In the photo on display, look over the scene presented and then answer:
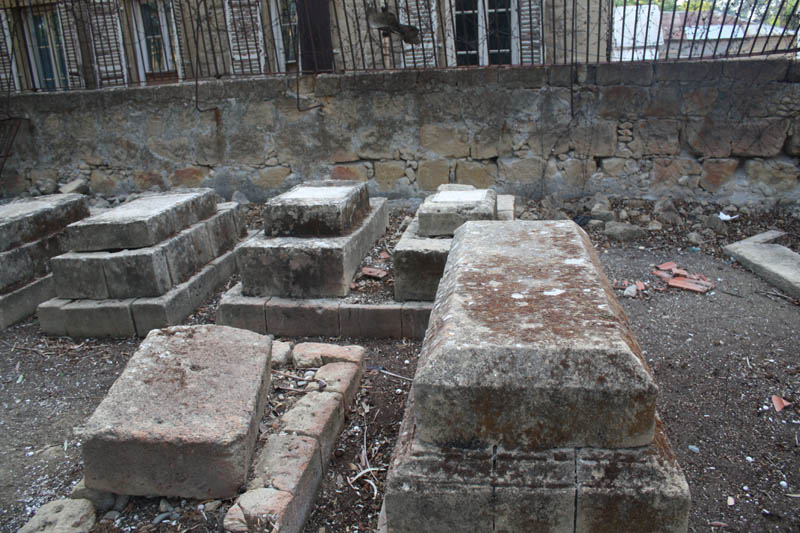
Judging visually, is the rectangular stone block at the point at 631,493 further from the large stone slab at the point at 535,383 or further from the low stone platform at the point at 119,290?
the low stone platform at the point at 119,290

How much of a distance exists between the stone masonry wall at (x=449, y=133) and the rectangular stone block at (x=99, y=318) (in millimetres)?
2814

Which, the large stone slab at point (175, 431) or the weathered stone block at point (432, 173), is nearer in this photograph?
the large stone slab at point (175, 431)

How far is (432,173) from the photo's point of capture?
625cm

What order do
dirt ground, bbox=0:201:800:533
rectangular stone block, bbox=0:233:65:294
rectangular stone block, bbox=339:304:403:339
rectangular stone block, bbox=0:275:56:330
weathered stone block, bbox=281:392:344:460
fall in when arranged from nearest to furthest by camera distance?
dirt ground, bbox=0:201:800:533 < weathered stone block, bbox=281:392:344:460 < rectangular stone block, bbox=339:304:403:339 < rectangular stone block, bbox=0:275:56:330 < rectangular stone block, bbox=0:233:65:294

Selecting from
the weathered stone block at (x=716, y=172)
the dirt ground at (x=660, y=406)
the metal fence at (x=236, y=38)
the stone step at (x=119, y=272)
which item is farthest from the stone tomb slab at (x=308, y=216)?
the metal fence at (x=236, y=38)

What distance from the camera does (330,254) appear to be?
401cm

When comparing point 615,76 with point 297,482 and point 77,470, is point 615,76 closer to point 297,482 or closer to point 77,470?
point 297,482

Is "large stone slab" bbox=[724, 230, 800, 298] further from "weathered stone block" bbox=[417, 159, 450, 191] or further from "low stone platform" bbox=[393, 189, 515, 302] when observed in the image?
"weathered stone block" bbox=[417, 159, 450, 191]

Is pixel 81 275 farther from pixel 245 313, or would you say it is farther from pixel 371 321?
pixel 371 321

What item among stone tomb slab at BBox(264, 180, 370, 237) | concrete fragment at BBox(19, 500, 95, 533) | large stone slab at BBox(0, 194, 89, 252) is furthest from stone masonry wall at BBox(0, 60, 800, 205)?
concrete fragment at BBox(19, 500, 95, 533)

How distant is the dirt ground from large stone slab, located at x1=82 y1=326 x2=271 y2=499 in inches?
4.7

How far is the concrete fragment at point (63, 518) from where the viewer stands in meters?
2.16

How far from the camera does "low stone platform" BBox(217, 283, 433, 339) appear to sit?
3.93 meters

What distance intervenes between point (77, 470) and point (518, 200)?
467cm
